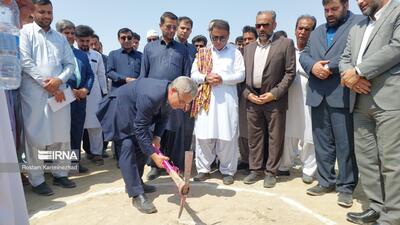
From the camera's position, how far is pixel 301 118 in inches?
199

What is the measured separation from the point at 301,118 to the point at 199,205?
211 cm

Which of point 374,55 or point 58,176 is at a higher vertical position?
point 374,55

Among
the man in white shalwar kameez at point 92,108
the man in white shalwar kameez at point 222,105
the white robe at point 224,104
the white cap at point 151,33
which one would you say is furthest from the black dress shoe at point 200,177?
the white cap at point 151,33

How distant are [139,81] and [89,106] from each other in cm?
252

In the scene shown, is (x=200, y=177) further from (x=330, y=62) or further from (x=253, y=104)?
(x=330, y=62)

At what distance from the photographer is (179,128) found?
5195 mm

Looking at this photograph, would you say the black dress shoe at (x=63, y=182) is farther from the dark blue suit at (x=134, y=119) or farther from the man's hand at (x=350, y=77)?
the man's hand at (x=350, y=77)

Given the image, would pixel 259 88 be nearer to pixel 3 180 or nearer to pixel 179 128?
pixel 179 128

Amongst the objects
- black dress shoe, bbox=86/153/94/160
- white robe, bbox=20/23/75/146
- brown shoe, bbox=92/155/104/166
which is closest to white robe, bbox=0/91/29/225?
white robe, bbox=20/23/75/146

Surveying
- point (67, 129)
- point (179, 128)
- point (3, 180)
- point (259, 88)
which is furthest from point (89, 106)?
point (3, 180)

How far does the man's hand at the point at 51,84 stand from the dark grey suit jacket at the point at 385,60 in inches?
140

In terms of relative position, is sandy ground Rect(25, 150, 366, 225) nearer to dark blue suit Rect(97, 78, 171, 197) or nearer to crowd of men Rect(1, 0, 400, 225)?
crowd of men Rect(1, 0, 400, 225)

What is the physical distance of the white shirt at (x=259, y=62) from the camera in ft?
15.6

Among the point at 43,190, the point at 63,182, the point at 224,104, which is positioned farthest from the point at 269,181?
A: the point at 43,190
